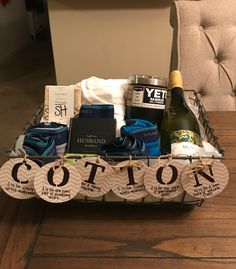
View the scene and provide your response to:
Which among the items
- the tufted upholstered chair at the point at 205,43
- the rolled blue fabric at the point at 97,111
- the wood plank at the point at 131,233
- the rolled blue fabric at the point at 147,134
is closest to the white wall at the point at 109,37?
the tufted upholstered chair at the point at 205,43

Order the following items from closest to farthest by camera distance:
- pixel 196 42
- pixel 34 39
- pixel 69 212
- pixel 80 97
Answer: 1. pixel 69 212
2. pixel 80 97
3. pixel 196 42
4. pixel 34 39

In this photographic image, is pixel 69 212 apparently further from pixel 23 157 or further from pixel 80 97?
pixel 80 97

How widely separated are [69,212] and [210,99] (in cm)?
90

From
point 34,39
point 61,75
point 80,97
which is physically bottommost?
point 34,39

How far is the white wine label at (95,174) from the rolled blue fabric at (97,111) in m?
0.19

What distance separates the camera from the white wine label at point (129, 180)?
0.56 meters

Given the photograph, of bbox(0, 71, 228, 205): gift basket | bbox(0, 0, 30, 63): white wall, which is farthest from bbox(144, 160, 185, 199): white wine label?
bbox(0, 0, 30, 63): white wall

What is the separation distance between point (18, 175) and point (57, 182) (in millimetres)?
69

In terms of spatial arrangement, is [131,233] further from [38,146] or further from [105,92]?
[105,92]

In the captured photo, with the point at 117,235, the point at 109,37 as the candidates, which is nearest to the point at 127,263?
the point at 117,235

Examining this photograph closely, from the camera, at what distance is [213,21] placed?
128 centimetres

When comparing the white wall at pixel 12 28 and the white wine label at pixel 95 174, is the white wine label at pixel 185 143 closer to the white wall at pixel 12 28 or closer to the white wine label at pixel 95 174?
the white wine label at pixel 95 174

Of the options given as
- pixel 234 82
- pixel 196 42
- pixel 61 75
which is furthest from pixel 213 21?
pixel 61 75

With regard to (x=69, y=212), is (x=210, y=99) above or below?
below
